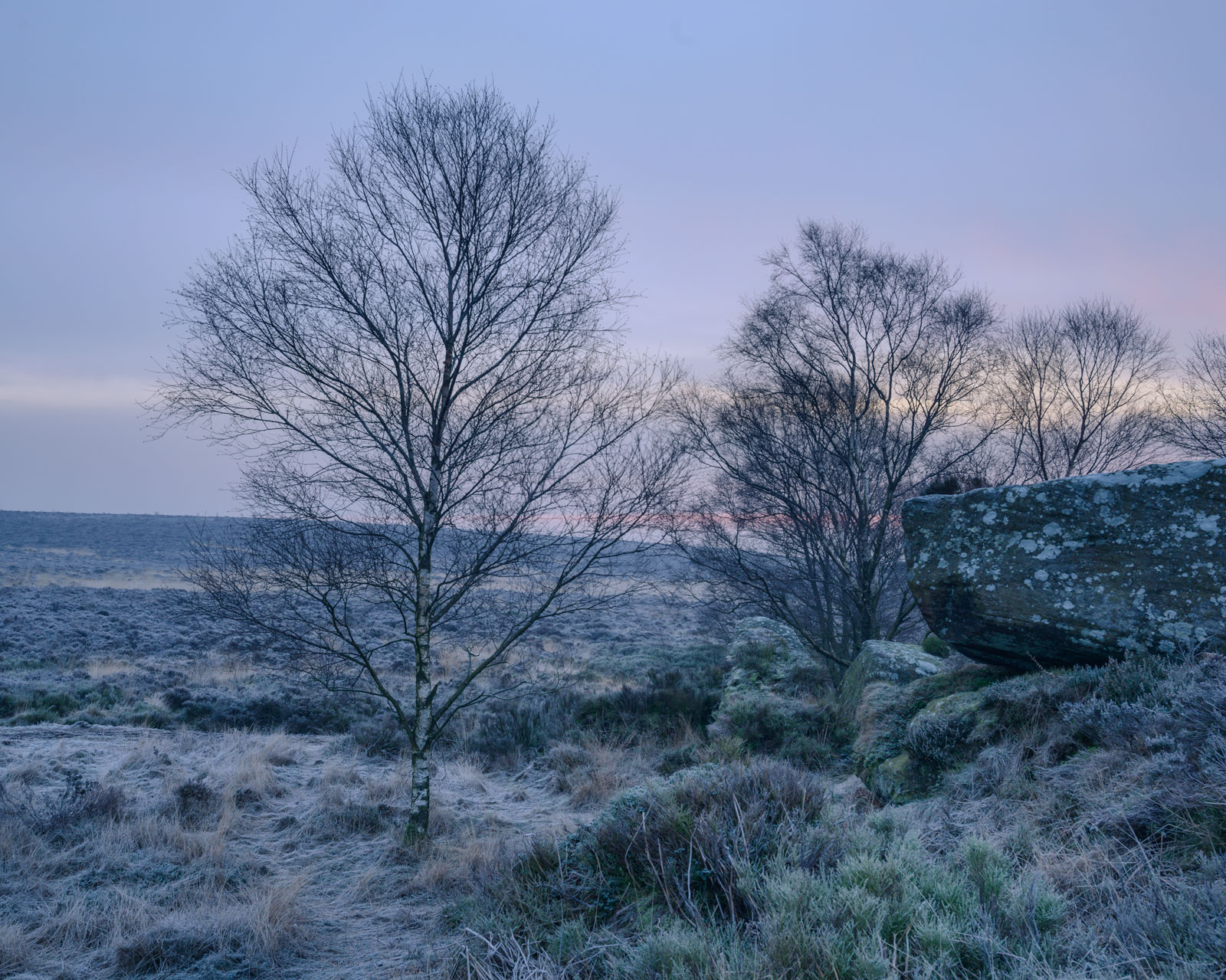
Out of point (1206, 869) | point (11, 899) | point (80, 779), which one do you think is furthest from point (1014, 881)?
point (80, 779)

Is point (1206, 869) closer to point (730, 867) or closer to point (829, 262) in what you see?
point (730, 867)

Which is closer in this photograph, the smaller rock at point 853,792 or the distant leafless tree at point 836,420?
the smaller rock at point 853,792

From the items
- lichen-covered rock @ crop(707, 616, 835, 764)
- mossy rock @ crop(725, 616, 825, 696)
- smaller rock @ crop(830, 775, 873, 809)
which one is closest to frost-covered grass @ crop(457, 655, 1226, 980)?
smaller rock @ crop(830, 775, 873, 809)

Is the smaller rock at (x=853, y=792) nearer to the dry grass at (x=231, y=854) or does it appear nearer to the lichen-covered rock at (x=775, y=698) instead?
the lichen-covered rock at (x=775, y=698)

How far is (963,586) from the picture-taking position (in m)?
5.65

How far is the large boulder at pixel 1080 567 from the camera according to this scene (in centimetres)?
483

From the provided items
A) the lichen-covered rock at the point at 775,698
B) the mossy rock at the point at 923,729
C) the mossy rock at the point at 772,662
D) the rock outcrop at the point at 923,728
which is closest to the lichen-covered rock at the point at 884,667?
the lichen-covered rock at the point at 775,698

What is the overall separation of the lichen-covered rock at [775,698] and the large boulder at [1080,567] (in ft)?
10.1

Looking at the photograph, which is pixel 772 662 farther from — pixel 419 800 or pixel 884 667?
pixel 419 800

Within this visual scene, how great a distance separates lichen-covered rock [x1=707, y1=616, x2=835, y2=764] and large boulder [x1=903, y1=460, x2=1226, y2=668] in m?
3.08

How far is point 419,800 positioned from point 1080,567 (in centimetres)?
653

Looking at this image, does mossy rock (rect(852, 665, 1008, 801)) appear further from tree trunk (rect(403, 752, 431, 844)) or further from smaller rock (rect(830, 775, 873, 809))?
tree trunk (rect(403, 752, 431, 844))

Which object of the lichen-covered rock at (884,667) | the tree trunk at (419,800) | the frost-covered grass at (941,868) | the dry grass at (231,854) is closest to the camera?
the frost-covered grass at (941,868)

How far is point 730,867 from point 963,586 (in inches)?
138
